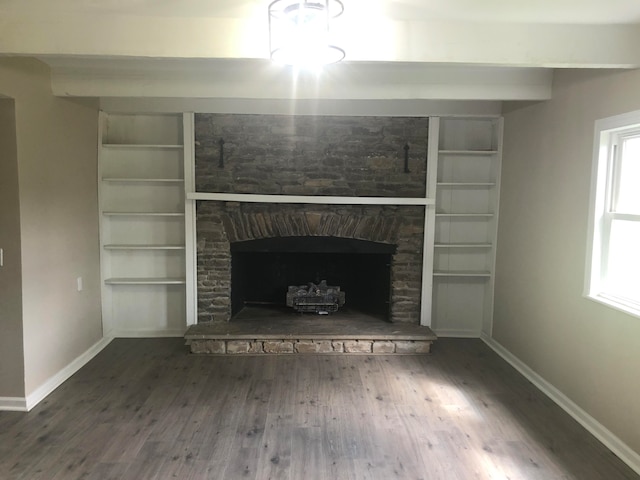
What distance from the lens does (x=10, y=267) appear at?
3.12 meters

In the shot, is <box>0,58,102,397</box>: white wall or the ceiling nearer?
the ceiling

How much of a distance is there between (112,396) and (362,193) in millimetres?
2731

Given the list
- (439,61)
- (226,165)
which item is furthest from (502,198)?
(226,165)

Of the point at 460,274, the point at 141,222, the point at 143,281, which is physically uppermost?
the point at 141,222

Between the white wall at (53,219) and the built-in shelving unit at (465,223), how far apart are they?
3280 millimetres

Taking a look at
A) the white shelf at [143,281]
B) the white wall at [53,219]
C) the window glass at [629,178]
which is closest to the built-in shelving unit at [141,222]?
Result: the white shelf at [143,281]

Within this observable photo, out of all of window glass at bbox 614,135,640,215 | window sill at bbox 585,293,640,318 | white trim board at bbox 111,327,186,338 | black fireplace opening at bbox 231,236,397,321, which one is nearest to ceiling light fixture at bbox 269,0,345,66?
window glass at bbox 614,135,640,215

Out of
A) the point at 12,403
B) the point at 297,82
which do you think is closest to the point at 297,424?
the point at 12,403

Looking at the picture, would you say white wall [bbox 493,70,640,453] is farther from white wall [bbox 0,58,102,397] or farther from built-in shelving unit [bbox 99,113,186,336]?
white wall [bbox 0,58,102,397]

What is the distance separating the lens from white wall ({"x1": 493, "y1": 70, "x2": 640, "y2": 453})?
9.16ft

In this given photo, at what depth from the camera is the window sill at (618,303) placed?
271 cm

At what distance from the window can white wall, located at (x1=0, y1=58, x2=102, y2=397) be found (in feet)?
12.5

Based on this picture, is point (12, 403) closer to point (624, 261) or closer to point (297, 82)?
point (297, 82)

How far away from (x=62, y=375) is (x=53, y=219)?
1241 millimetres
